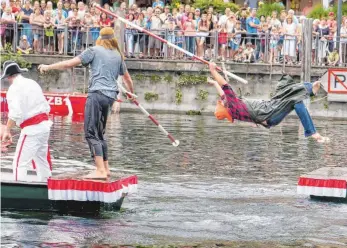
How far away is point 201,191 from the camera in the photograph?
1777 cm

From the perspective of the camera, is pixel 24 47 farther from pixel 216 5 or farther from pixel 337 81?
pixel 337 81

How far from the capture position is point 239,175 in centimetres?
2003

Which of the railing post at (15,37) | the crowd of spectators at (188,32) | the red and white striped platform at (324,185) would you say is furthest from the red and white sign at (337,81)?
the red and white striped platform at (324,185)

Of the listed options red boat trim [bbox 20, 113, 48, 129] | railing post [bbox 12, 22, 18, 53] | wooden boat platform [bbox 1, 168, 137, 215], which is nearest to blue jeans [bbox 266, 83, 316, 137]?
wooden boat platform [bbox 1, 168, 137, 215]

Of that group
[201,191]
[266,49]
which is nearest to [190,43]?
[266,49]

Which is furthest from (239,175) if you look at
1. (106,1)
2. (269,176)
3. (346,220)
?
(106,1)

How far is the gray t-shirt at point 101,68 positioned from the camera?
50.2 ft

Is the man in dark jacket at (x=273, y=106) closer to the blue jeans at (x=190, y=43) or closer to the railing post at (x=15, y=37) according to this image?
the blue jeans at (x=190, y=43)

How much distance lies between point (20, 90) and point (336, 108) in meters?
22.2

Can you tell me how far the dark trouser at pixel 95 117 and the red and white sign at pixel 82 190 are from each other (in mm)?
645

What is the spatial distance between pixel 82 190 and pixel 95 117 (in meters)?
1.00

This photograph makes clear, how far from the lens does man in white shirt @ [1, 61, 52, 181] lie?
14.8m

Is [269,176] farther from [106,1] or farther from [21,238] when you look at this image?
[106,1]

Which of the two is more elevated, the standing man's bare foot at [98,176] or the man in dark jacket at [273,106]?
the man in dark jacket at [273,106]
